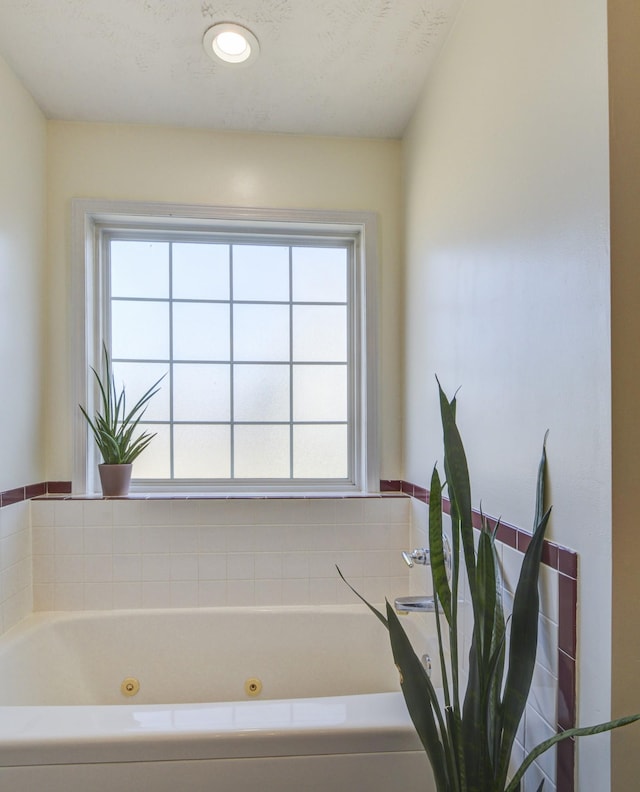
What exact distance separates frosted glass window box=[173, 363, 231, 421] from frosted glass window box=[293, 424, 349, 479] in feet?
1.20

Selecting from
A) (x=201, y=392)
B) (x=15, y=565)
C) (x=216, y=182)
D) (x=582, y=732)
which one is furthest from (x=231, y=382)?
(x=582, y=732)

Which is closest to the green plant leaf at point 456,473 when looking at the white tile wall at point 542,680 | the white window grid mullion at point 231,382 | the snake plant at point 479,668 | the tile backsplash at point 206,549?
the snake plant at point 479,668

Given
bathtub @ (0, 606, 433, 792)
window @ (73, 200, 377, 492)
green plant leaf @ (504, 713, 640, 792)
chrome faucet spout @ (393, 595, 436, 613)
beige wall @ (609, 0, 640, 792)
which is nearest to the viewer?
green plant leaf @ (504, 713, 640, 792)

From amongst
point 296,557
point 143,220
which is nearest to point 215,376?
point 143,220

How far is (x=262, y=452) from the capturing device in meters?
2.14

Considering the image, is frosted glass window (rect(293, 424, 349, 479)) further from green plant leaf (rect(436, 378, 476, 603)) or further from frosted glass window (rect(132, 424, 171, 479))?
green plant leaf (rect(436, 378, 476, 603))

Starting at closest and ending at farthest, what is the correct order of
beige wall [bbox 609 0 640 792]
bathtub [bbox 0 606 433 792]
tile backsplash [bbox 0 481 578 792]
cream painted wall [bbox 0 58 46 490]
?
1. beige wall [bbox 609 0 640 792]
2. bathtub [bbox 0 606 433 792]
3. cream painted wall [bbox 0 58 46 490]
4. tile backsplash [bbox 0 481 578 792]

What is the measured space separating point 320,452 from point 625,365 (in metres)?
1.51

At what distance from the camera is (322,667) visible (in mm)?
1790

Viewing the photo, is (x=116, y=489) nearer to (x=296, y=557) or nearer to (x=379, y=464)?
(x=296, y=557)

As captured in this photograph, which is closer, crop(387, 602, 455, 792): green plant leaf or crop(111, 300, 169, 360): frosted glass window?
crop(387, 602, 455, 792): green plant leaf

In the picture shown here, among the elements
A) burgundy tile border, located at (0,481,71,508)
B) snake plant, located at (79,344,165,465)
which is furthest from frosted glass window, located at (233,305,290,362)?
burgundy tile border, located at (0,481,71,508)

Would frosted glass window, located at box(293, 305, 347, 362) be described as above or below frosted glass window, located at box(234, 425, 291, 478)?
above

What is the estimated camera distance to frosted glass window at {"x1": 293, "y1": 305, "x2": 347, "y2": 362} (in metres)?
2.18
